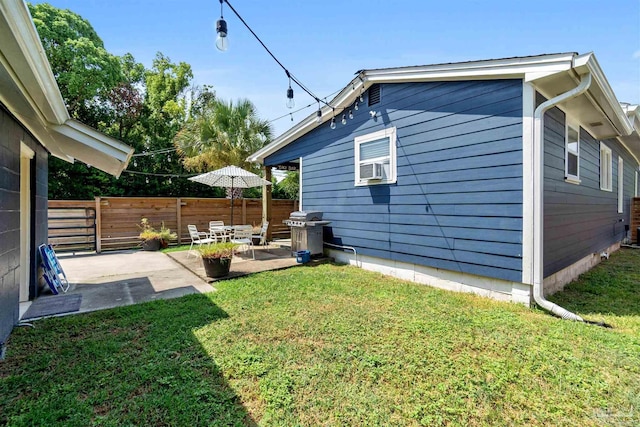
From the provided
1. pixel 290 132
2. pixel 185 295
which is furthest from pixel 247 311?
pixel 290 132

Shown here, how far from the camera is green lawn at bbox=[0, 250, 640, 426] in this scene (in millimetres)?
1898

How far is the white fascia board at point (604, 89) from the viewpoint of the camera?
132 inches

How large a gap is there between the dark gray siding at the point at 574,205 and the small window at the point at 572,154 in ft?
0.55

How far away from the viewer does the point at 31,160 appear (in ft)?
13.3

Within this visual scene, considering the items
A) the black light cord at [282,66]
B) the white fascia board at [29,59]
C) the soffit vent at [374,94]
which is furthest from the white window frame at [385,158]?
the white fascia board at [29,59]

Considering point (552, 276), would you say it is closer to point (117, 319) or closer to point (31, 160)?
point (117, 319)

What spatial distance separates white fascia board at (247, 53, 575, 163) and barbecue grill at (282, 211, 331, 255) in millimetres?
2414

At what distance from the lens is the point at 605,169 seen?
700 centimetres

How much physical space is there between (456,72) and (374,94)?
1811 mm

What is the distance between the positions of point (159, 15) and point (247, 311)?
16.6ft

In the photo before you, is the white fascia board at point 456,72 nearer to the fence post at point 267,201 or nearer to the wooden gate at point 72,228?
the fence post at point 267,201

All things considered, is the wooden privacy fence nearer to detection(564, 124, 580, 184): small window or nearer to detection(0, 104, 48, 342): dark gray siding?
detection(0, 104, 48, 342): dark gray siding

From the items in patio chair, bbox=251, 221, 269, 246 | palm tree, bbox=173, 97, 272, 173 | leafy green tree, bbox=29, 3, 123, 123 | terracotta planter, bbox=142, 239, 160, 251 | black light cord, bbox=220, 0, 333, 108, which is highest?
leafy green tree, bbox=29, 3, 123, 123

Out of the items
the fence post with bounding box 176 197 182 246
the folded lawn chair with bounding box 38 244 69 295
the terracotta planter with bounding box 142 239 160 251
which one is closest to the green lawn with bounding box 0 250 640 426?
the folded lawn chair with bounding box 38 244 69 295
